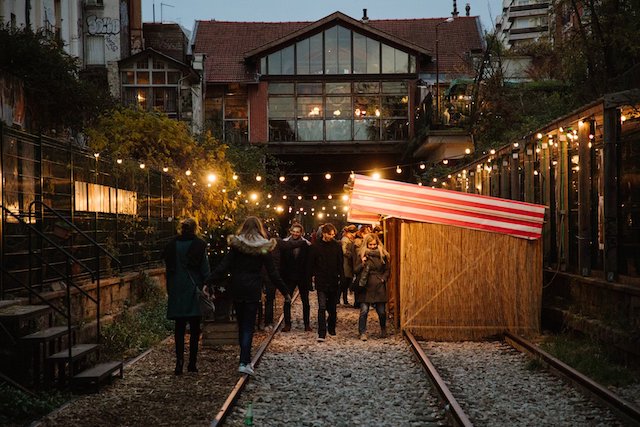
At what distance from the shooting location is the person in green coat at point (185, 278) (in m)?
10.8

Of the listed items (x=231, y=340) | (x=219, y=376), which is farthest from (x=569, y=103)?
(x=219, y=376)

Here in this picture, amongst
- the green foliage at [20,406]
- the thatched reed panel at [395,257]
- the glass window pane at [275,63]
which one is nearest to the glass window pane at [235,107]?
the glass window pane at [275,63]

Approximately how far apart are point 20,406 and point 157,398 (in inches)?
63.9

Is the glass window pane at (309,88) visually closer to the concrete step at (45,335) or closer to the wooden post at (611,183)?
the wooden post at (611,183)

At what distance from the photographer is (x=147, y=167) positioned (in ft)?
65.4

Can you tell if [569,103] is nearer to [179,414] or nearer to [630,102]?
[630,102]

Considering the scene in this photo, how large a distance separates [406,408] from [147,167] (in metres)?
12.3

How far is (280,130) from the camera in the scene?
43.3 metres

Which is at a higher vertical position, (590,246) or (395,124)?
(395,124)

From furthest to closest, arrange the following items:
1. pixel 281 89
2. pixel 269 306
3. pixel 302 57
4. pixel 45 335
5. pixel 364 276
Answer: pixel 281 89 → pixel 302 57 → pixel 269 306 → pixel 364 276 → pixel 45 335

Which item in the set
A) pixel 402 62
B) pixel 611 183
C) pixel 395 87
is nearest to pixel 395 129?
pixel 395 87

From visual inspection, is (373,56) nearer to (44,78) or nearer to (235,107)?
(235,107)

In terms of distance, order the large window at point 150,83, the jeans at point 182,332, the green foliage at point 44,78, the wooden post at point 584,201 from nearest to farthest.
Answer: the jeans at point 182,332, the wooden post at point 584,201, the green foliage at point 44,78, the large window at point 150,83

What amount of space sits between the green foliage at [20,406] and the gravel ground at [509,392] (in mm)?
4236
